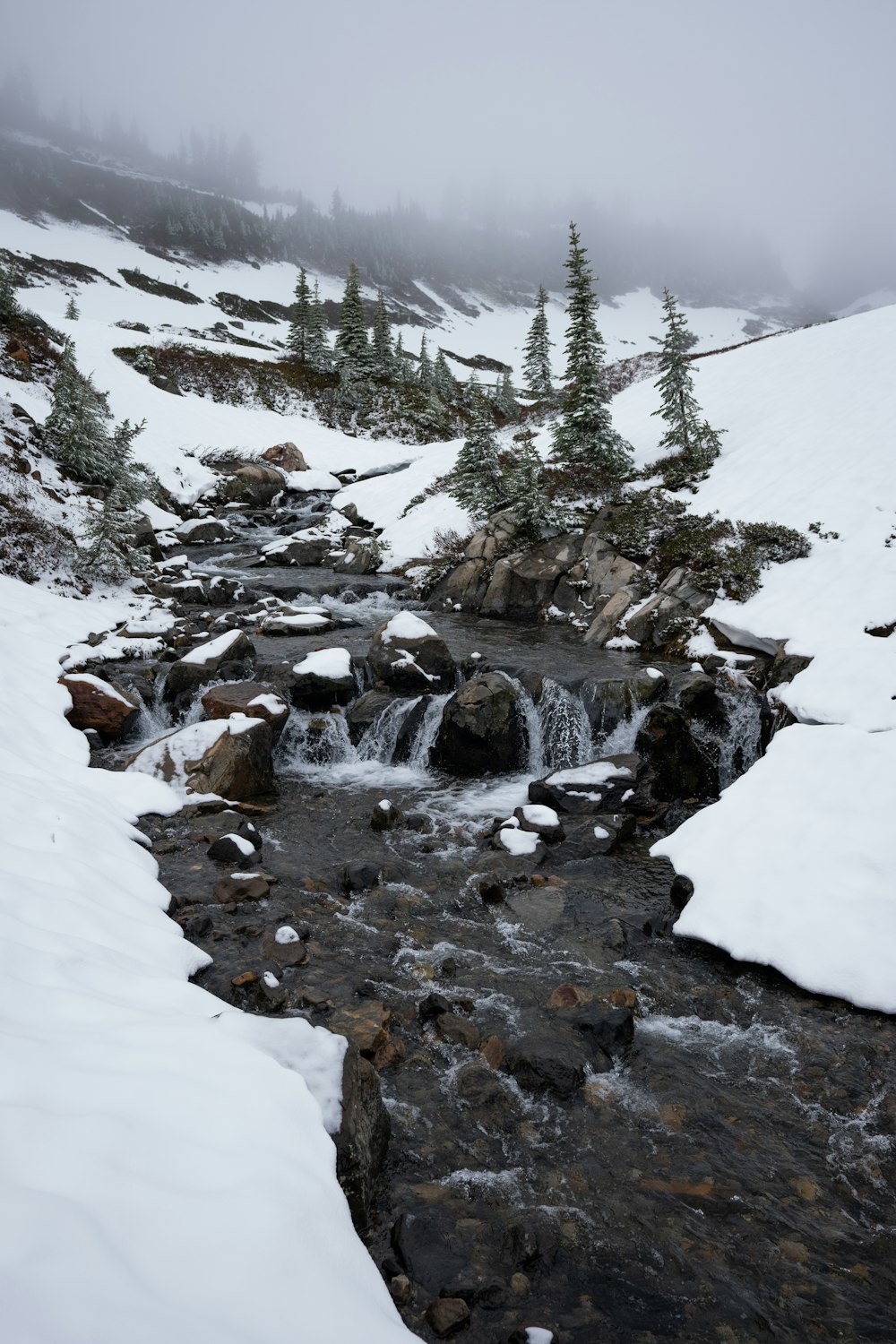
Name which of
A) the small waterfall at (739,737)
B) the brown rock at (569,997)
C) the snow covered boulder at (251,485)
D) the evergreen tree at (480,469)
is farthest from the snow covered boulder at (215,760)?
the snow covered boulder at (251,485)

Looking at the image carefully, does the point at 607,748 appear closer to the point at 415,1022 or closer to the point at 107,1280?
the point at 415,1022

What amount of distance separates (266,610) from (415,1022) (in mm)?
14404

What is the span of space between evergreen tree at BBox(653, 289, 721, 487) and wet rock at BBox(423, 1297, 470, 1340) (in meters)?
20.7

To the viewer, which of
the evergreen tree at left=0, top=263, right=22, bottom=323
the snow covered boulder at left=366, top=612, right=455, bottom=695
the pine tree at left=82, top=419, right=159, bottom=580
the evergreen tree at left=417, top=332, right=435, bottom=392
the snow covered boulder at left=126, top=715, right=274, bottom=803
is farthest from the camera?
the evergreen tree at left=417, top=332, right=435, bottom=392

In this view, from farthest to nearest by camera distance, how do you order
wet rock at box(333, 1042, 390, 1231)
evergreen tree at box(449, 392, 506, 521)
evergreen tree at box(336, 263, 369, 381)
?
evergreen tree at box(336, 263, 369, 381)
evergreen tree at box(449, 392, 506, 521)
wet rock at box(333, 1042, 390, 1231)

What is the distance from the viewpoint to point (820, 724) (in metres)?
9.24

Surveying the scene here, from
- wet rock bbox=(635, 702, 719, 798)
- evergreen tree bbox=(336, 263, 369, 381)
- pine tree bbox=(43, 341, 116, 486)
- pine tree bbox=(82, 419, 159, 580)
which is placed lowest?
wet rock bbox=(635, 702, 719, 798)

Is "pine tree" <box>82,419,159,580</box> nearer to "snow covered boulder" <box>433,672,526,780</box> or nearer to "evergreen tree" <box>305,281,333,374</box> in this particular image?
"snow covered boulder" <box>433,672,526,780</box>

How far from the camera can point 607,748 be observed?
12039 mm

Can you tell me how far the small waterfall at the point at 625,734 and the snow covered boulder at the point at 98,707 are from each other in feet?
29.6

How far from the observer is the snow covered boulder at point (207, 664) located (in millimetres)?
13164

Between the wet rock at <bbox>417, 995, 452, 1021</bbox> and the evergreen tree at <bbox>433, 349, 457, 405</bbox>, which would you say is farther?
the evergreen tree at <bbox>433, 349, 457, 405</bbox>

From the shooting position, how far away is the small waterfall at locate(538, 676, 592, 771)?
1208cm

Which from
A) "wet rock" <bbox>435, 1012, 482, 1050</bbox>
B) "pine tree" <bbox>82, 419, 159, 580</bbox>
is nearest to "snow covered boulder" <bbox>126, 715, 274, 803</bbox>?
"wet rock" <bbox>435, 1012, 482, 1050</bbox>
